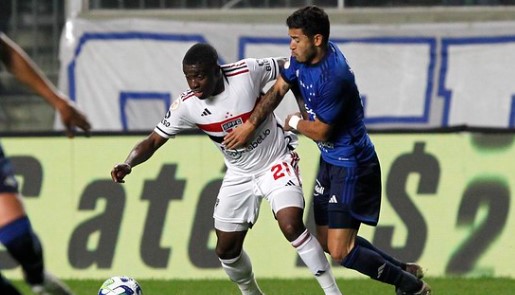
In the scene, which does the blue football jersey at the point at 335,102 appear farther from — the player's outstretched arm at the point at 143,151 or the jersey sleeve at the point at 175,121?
the player's outstretched arm at the point at 143,151

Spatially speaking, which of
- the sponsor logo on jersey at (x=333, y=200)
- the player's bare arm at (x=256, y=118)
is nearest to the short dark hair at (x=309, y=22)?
the player's bare arm at (x=256, y=118)

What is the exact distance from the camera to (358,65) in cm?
1539

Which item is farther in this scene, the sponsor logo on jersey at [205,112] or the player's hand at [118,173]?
the sponsor logo on jersey at [205,112]

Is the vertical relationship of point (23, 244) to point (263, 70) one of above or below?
below

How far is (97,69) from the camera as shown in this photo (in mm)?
15586

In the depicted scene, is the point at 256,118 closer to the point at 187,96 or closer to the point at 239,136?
the point at 239,136

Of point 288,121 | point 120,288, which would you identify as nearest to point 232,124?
point 288,121

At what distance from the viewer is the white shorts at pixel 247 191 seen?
9719 millimetres

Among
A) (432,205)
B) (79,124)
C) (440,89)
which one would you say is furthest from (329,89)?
(440,89)

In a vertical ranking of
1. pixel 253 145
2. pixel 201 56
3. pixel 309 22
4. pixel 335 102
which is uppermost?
pixel 309 22

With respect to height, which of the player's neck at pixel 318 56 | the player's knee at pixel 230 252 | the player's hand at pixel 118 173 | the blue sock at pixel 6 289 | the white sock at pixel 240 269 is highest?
the player's neck at pixel 318 56

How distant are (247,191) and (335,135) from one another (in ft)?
2.98

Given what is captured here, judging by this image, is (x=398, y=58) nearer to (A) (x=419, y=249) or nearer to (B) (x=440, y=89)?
(B) (x=440, y=89)

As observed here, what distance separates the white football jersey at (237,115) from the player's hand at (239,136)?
274 millimetres
